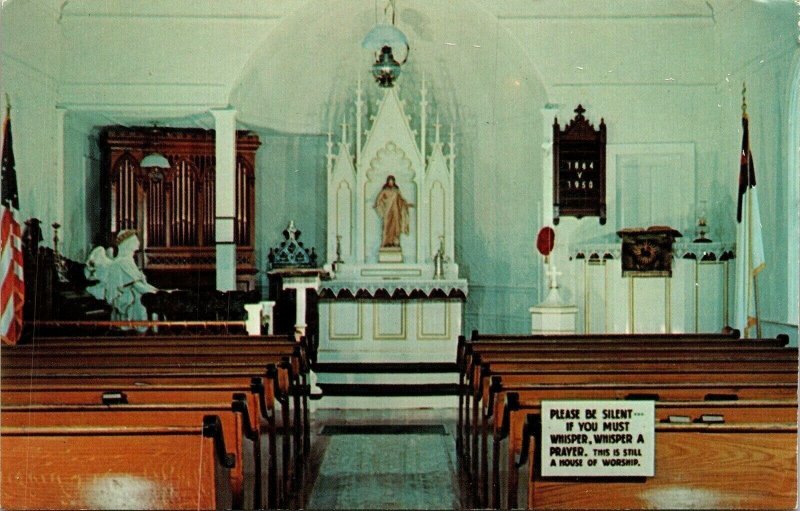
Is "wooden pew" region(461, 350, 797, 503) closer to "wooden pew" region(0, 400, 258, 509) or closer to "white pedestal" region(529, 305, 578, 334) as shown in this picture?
"wooden pew" region(0, 400, 258, 509)

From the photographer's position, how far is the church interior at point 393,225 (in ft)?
15.1

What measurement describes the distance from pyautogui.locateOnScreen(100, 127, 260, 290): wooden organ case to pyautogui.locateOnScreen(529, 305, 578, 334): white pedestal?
147 inches

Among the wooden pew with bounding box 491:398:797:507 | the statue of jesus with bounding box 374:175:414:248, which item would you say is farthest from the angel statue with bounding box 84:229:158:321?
the wooden pew with bounding box 491:398:797:507

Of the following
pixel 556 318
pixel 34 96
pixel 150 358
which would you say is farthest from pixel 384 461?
pixel 34 96

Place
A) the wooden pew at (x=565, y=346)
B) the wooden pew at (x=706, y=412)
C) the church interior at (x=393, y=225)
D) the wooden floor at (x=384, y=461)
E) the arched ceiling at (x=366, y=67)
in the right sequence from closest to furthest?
the wooden pew at (x=706, y=412), the church interior at (x=393, y=225), the wooden floor at (x=384, y=461), the wooden pew at (x=565, y=346), the arched ceiling at (x=366, y=67)

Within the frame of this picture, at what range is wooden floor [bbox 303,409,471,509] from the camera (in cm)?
476

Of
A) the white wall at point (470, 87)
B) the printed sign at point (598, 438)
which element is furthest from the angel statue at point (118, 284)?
the printed sign at point (598, 438)

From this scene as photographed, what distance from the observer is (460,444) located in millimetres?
5996

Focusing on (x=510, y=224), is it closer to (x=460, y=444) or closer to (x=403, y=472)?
(x=460, y=444)

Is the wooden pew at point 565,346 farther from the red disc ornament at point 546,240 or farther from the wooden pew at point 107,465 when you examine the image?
the red disc ornament at point 546,240

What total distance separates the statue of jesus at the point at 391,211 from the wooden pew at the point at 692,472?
6630 mm

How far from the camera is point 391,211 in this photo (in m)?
9.58

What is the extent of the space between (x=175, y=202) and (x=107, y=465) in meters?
7.42

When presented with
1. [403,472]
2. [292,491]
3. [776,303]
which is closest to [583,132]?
[776,303]
